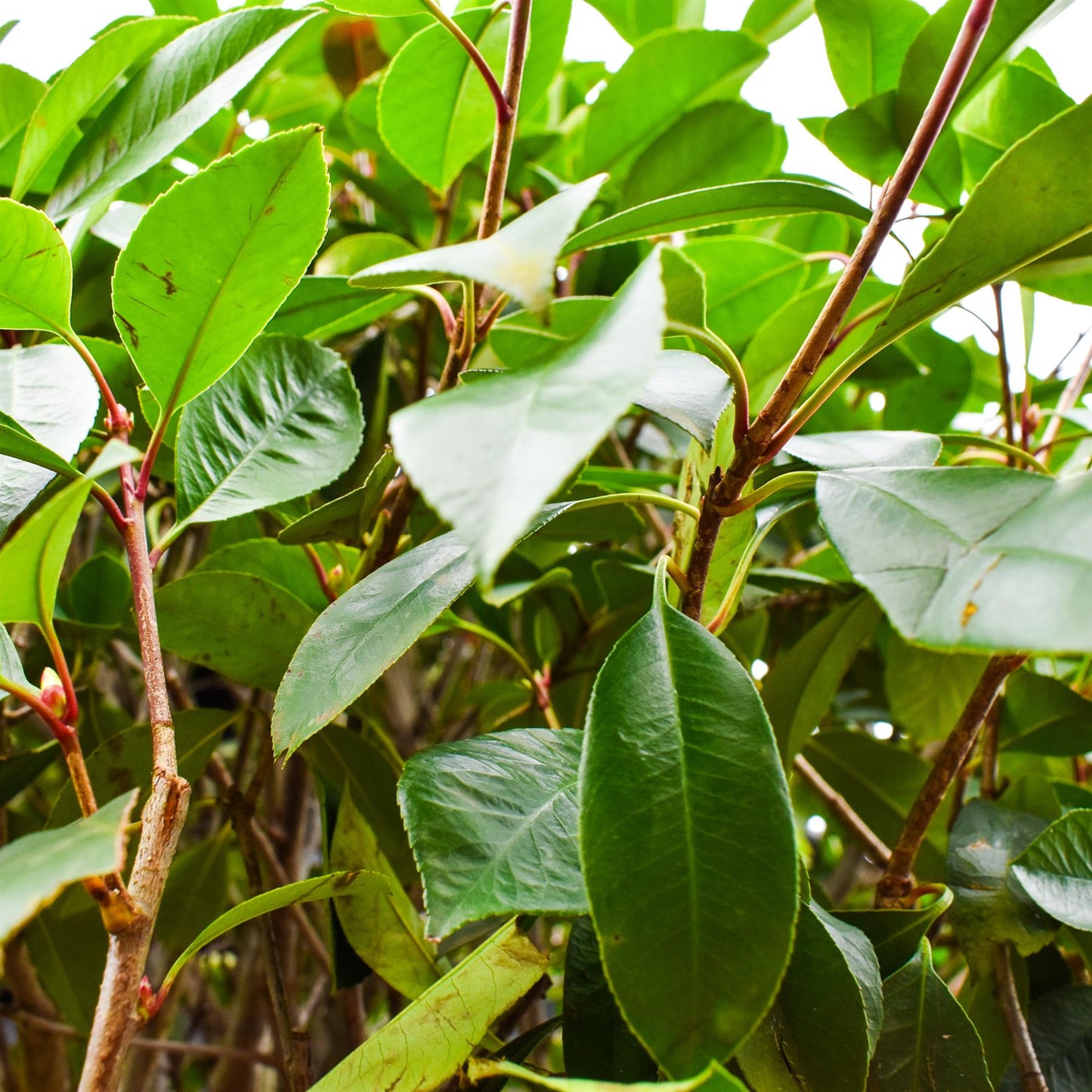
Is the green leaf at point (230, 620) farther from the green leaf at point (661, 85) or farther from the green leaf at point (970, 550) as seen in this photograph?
the green leaf at point (661, 85)

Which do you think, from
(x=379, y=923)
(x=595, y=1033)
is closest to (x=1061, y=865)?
(x=595, y=1033)

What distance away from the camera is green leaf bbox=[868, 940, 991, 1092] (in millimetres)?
466

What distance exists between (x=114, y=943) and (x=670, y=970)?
0.69 ft

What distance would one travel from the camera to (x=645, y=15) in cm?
90

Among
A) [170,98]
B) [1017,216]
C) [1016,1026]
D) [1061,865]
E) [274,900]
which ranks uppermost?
[170,98]

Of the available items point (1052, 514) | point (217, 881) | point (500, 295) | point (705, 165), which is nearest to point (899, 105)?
point (705, 165)

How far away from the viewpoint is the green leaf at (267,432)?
557 millimetres

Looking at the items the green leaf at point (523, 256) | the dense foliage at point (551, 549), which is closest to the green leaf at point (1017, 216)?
the dense foliage at point (551, 549)

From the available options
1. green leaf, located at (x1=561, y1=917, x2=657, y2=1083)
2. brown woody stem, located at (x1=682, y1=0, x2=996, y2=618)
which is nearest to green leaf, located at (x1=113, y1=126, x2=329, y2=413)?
brown woody stem, located at (x1=682, y1=0, x2=996, y2=618)

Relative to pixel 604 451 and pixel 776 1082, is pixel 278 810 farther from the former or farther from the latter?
pixel 776 1082

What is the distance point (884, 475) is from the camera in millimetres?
393

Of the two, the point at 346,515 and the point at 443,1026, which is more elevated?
the point at 346,515

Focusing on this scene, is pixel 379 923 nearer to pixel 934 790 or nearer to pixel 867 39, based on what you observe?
pixel 934 790

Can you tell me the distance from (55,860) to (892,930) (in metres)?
0.44
